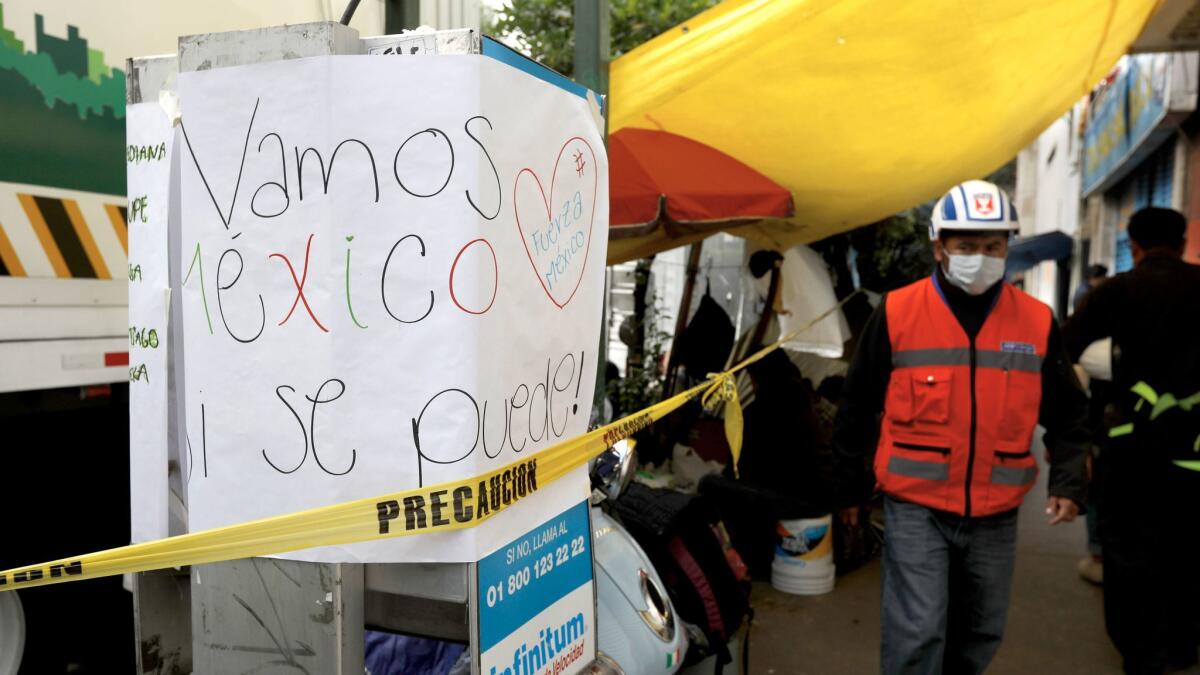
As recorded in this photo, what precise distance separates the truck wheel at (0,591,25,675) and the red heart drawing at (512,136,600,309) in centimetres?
263

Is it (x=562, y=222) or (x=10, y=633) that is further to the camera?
(x=10, y=633)

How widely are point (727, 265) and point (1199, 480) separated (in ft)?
14.1

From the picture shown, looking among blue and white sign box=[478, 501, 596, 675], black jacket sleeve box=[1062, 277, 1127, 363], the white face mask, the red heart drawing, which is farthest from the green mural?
black jacket sleeve box=[1062, 277, 1127, 363]

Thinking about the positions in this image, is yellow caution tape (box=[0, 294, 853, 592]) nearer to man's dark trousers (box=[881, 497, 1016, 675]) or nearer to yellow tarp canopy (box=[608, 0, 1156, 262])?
man's dark trousers (box=[881, 497, 1016, 675])

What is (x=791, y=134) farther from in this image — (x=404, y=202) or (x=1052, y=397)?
(x=404, y=202)

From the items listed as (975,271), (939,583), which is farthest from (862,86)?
(939,583)

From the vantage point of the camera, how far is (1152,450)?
4.06 m

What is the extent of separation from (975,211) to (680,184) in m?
1.68

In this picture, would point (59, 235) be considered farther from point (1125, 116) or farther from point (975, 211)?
point (1125, 116)

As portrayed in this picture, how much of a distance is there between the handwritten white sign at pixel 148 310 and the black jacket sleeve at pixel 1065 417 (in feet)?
9.26

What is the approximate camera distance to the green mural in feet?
9.66

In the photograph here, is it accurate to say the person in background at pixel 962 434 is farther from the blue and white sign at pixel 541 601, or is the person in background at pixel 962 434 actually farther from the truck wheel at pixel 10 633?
the truck wheel at pixel 10 633

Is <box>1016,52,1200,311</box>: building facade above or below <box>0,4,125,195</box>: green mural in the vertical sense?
above

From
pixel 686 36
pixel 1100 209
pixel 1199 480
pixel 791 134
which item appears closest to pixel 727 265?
pixel 791 134
